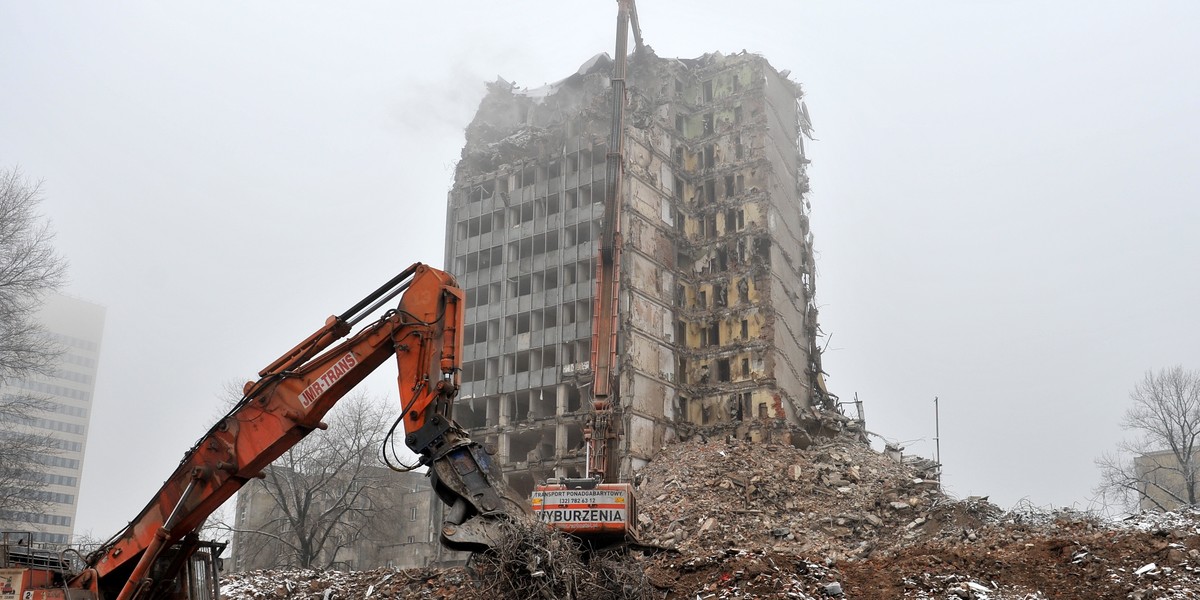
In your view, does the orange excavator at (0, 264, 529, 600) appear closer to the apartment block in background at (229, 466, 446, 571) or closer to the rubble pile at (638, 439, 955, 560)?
the rubble pile at (638, 439, 955, 560)

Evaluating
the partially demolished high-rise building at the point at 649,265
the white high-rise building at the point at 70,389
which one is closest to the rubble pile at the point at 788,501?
the partially demolished high-rise building at the point at 649,265

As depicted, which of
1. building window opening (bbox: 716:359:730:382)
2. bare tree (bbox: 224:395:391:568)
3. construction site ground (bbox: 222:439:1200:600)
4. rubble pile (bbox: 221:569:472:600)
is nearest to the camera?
construction site ground (bbox: 222:439:1200:600)

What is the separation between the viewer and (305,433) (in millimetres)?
13922

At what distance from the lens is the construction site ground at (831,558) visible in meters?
16.3

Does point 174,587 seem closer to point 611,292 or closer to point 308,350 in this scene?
point 308,350

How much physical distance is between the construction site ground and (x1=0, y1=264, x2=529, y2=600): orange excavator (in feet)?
4.44

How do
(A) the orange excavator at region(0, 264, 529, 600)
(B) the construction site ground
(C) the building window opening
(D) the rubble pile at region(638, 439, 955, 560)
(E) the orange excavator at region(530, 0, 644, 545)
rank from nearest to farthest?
(A) the orange excavator at region(0, 264, 529, 600)
(B) the construction site ground
(E) the orange excavator at region(530, 0, 644, 545)
(D) the rubble pile at region(638, 439, 955, 560)
(C) the building window opening

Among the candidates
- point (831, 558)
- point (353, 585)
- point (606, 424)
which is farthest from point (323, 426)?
point (606, 424)

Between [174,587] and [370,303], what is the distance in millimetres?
4875

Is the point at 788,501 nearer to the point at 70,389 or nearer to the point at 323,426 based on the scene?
the point at 323,426

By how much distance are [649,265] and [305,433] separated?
38.3 meters

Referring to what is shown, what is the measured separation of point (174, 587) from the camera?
14.0 meters

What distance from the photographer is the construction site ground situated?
16.3 metres

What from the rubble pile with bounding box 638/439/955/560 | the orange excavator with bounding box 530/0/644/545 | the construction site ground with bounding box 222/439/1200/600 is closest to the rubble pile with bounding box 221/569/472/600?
the construction site ground with bounding box 222/439/1200/600
